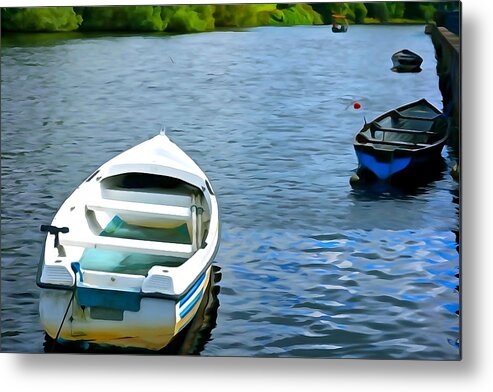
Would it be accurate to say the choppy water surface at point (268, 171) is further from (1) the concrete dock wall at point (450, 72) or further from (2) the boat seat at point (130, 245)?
(2) the boat seat at point (130, 245)

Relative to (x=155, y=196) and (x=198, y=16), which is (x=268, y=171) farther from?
(x=198, y=16)

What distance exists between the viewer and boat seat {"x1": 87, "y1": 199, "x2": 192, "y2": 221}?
342 cm

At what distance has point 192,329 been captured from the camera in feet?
10.8

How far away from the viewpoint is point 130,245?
3.30m

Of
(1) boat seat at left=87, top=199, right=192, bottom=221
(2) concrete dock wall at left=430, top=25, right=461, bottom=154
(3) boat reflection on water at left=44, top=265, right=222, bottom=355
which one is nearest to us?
(2) concrete dock wall at left=430, top=25, right=461, bottom=154

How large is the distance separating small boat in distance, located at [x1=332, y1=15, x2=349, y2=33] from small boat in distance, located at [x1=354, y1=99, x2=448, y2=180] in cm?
34

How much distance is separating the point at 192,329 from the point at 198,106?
808 mm

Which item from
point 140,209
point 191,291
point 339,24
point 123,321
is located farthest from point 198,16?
point 123,321

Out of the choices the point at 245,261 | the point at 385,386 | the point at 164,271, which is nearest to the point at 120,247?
the point at 164,271

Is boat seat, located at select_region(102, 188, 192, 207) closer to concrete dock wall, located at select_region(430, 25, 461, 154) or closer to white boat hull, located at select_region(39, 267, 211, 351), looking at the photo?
white boat hull, located at select_region(39, 267, 211, 351)

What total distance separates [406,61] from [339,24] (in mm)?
272

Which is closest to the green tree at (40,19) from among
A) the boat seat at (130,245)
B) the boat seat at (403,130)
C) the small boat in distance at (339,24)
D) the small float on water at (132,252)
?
the small float on water at (132,252)

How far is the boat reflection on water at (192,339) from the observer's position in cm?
330

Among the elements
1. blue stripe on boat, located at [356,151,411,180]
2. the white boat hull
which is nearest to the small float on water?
the white boat hull
